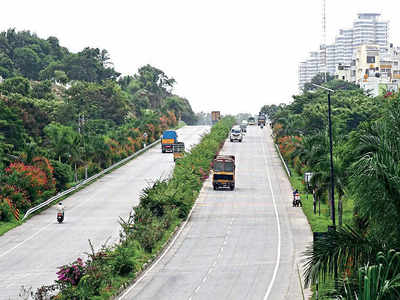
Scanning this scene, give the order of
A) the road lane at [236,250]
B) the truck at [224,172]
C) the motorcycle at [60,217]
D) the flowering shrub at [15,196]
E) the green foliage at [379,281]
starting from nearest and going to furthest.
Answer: the green foliage at [379,281]
the road lane at [236,250]
the motorcycle at [60,217]
the flowering shrub at [15,196]
the truck at [224,172]

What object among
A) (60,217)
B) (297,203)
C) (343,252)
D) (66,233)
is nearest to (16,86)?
(60,217)

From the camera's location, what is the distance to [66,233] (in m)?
49.9

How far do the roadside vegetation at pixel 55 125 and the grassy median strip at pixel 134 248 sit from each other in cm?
1068

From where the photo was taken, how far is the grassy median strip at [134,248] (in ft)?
101

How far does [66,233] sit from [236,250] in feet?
42.8

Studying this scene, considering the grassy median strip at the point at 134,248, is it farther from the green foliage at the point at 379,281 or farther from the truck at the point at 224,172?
the green foliage at the point at 379,281

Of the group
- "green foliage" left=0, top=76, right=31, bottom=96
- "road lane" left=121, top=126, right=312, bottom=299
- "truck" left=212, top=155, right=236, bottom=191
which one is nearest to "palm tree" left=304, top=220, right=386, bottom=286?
"road lane" left=121, top=126, right=312, bottom=299

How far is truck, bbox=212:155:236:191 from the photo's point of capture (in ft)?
228

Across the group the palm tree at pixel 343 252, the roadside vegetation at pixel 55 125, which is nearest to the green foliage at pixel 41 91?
the roadside vegetation at pixel 55 125

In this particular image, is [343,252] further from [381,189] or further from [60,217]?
[60,217]

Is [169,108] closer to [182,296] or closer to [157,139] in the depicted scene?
[157,139]

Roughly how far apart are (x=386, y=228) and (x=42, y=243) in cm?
3090

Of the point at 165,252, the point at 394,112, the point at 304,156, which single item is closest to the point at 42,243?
the point at 165,252

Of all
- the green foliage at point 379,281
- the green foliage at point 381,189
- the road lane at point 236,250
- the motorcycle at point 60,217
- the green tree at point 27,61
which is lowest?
the road lane at point 236,250
